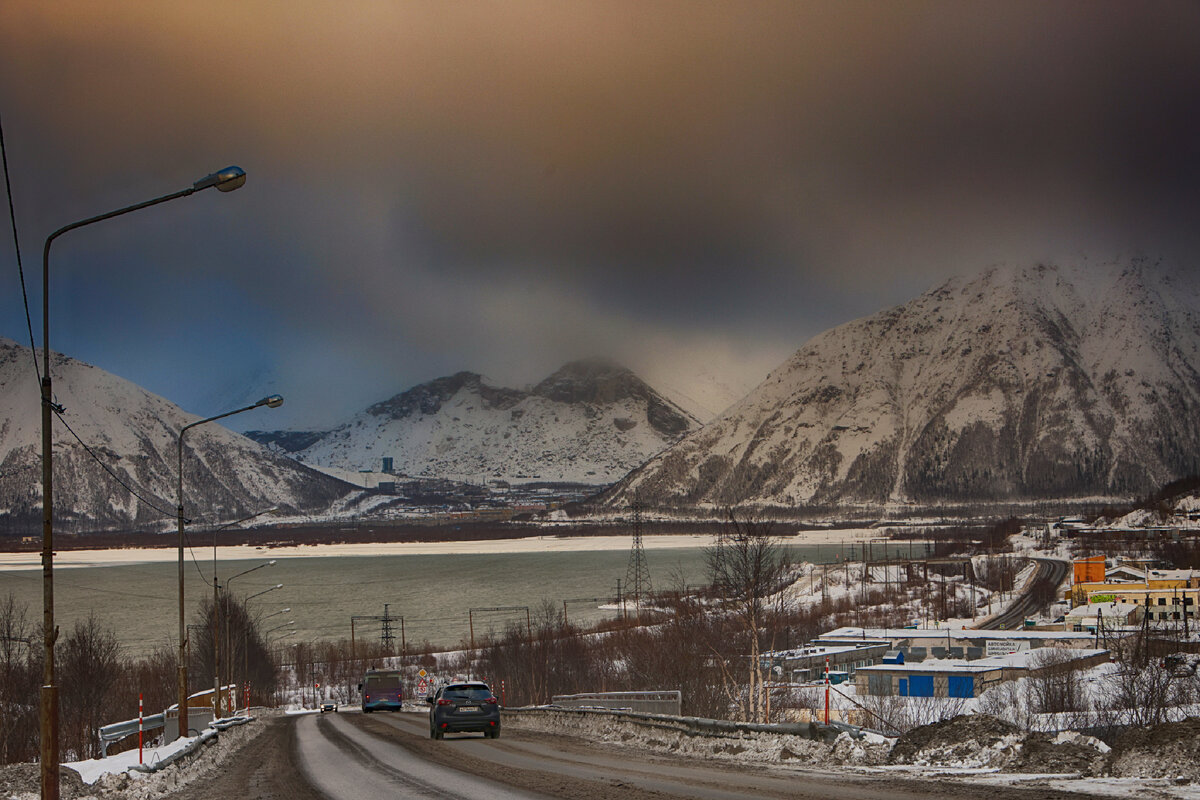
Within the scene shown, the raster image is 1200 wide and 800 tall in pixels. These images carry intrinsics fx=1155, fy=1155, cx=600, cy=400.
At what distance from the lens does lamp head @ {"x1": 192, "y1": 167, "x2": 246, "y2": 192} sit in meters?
17.5

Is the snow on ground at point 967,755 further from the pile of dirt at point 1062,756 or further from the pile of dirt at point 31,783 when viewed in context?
the pile of dirt at point 31,783

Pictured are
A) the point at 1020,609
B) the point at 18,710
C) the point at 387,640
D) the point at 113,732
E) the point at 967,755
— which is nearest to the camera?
the point at 967,755

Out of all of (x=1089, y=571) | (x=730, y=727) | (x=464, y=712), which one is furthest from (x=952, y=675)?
(x=1089, y=571)

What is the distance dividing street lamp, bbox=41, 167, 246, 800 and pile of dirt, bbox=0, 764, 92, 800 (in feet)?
5.81

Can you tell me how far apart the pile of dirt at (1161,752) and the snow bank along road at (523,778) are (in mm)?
2042

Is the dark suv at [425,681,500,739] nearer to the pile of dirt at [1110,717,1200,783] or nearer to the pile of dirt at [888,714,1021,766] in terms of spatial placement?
the pile of dirt at [888,714,1021,766]

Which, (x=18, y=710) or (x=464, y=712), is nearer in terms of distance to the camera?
(x=464, y=712)

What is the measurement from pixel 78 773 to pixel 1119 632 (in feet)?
326

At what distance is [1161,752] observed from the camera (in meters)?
16.5

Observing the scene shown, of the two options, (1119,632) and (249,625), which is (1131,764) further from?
(249,625)

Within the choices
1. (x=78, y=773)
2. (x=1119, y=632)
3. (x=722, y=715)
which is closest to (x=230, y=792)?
(x=78, y=773)

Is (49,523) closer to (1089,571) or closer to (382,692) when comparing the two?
(382,692)

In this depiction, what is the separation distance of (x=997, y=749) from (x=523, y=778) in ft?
26.2

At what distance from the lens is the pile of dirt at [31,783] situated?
18352 millimetres
